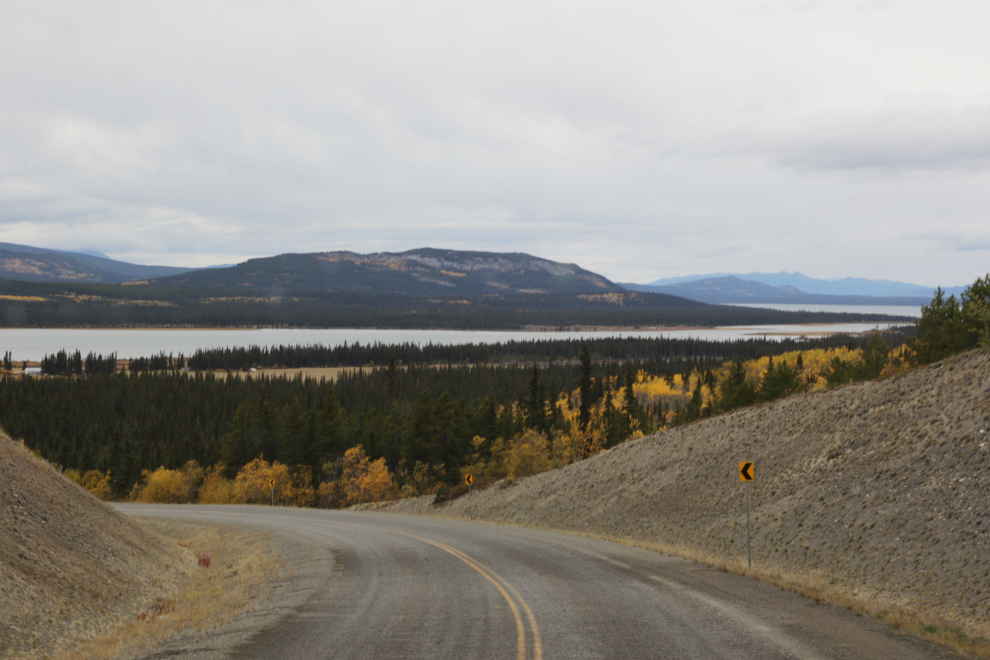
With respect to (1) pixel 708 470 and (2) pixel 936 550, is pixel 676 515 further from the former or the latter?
(2) pixel 936 550

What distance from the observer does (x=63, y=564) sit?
1725cm

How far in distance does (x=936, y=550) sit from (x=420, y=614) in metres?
14.3

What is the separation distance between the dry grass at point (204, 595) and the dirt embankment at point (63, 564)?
0.57m

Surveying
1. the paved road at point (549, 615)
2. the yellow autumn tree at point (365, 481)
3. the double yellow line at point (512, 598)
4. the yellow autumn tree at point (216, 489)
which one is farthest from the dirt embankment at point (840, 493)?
the yellow autumn tree at point (216, 489)

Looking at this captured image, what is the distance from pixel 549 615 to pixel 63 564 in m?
12.9

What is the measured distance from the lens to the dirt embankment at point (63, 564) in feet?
46.7

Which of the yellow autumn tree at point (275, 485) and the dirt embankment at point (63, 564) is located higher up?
the dirt embankment at point (63, 564)

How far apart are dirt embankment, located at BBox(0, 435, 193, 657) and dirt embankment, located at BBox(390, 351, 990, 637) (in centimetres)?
1811

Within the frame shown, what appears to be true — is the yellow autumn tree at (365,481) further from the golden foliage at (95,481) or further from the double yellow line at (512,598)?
the double yellow line at (512,598)

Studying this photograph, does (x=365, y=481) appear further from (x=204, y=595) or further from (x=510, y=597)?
(x=510, y=597)

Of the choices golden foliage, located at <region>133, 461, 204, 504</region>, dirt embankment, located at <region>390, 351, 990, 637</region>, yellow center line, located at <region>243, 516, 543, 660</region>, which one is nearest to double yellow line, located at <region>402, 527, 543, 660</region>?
yellow center line, located at <region>243, 516, 543, 660</region>

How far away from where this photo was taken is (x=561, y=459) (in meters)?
79.8

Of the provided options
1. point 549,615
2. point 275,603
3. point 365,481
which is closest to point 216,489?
point 365,481

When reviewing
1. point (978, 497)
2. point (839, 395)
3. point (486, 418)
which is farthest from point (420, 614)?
point (486, 418)
